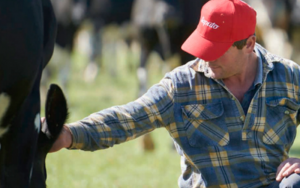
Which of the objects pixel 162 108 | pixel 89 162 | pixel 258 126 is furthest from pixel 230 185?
pixel 89 162

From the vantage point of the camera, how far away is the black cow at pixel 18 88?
2.11 meters

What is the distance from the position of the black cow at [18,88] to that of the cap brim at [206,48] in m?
0.90

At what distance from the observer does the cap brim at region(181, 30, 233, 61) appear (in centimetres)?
282

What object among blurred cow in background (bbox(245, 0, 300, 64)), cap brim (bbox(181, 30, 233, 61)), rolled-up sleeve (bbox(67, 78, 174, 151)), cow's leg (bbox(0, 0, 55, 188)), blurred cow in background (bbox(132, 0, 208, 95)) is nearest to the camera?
cow's leg (bbox(0, 0, 55, 188))

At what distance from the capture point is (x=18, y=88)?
2139 mm

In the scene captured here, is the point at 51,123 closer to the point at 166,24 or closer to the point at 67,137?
the point at 67,137

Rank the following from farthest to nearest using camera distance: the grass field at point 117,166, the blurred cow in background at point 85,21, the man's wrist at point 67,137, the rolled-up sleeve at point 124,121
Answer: the blurred cow in background at point 85,21
the grass field at point 117,166
the rolled-up sleeve at point 124,121
the man's wrist at point 67,137

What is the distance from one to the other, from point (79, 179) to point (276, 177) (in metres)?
2.85

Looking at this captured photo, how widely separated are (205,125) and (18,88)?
3.68ft

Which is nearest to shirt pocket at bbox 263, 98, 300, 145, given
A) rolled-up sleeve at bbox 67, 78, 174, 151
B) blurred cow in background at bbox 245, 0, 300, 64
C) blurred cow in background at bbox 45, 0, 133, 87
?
rolled-up sleeve at bbox 67, 78, 174, 151

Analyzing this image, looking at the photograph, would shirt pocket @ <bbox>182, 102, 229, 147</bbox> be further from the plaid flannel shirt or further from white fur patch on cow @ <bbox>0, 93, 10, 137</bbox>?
white fur patch on cow @ <bbox>0, 93, 10, 137</bbox>

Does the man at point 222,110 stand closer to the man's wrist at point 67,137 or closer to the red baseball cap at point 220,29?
the red baseball cap at point 220,29

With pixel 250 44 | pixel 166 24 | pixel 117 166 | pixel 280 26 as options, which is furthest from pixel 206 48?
pixel 280 26

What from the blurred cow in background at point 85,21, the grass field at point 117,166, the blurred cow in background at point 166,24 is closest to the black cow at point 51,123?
the grass field at point 117,166
